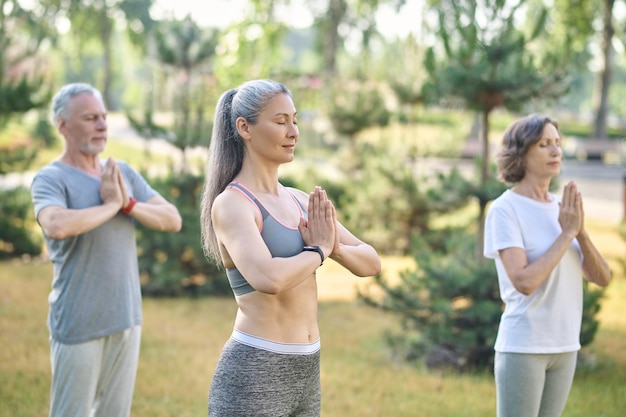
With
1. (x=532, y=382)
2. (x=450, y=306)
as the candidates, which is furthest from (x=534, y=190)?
(x=450, y=306)

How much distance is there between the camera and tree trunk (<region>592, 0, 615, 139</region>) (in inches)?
1235

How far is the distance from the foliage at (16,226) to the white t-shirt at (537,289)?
34.3 feet

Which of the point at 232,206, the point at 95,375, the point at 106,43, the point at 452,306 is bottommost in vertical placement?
the point at 452,306

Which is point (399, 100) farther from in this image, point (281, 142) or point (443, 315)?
point (281, 142)

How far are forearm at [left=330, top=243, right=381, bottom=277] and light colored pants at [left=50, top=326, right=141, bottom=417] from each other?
150 centimetres

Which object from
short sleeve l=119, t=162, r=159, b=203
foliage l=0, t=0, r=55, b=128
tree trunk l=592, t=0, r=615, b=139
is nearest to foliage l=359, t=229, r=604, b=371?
short sleeve l=119, t=162, r=159, b=203

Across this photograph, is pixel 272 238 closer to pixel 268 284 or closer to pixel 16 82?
pixel 268 284

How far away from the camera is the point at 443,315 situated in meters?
7.15

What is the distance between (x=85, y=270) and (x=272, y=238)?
149 cm

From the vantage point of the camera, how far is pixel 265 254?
2598 millimetres

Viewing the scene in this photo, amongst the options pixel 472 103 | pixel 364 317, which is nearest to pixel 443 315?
pixel 472 103

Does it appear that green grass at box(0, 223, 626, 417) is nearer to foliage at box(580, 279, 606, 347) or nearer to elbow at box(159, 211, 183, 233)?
foliage at box(580, 279, 606, 347)

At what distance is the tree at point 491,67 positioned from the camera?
23.1 feet

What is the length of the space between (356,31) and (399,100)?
3017 centimetres
